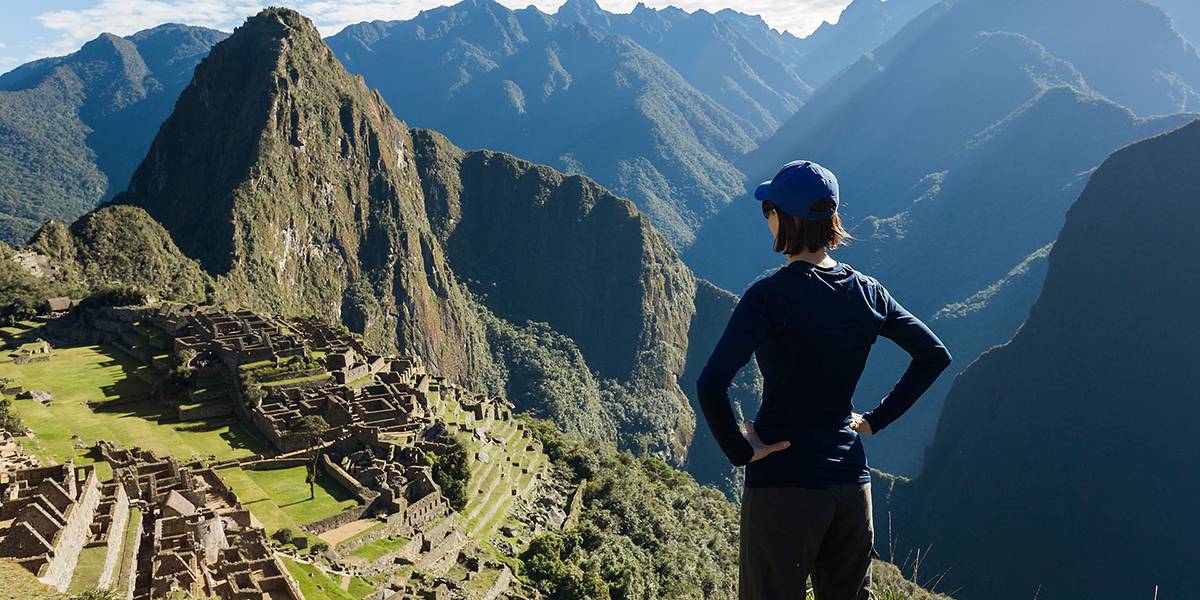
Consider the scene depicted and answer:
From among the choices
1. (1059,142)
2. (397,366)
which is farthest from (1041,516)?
(1059,142)

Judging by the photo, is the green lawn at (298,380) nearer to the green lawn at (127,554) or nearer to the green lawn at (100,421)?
the green lawn at (100,421)

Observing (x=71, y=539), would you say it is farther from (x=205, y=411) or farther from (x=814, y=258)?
(x=205, y=411)

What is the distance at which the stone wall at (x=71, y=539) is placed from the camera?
15141 mm

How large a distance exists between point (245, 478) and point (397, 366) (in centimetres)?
2398

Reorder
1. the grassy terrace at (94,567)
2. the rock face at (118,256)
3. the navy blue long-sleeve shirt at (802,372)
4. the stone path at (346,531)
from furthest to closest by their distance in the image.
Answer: the rock face at (118,256), the stone path at (346,531), the grassy terrace at (94,567), the navy blue long-sleeve shirt at (802,372)

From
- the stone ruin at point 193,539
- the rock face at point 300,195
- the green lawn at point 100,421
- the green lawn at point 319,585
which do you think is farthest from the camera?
the rock face at point 300,195

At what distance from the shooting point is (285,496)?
31016mm

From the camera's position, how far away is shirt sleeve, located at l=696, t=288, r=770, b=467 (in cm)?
410

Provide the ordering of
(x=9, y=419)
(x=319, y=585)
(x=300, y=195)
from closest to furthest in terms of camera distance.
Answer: (x=319, y=585) < (x=9, y=419) < (x=300, y=195)

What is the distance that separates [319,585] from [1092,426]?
297ft

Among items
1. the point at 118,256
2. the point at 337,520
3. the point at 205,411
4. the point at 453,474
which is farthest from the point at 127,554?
the point at 118,256

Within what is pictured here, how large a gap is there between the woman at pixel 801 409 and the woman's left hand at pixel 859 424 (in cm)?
11

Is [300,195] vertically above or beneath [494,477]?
above

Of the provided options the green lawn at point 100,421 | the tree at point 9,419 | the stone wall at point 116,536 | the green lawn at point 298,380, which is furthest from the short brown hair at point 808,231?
the green lawn at point 298,380
